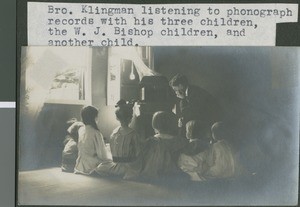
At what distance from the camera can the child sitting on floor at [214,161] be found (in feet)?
2.72

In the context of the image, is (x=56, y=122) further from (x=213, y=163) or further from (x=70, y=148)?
(x=213, y=163)

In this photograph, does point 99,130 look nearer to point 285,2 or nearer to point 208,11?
point 208,11

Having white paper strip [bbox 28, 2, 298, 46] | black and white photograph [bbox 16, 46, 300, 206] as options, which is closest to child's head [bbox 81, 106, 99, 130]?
black and white photograph [bbox 16, 46, 300, 206]

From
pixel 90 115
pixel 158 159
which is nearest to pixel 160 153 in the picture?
pixel 158 159

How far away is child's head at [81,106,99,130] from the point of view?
0.83m

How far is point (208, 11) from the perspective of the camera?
0.84 m

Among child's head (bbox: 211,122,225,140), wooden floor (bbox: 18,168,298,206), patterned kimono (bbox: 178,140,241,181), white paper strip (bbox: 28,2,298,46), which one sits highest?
white paper strip (bbox: 28,2,298,46)

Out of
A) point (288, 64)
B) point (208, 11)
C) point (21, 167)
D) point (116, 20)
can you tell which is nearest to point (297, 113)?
point (288, 64)

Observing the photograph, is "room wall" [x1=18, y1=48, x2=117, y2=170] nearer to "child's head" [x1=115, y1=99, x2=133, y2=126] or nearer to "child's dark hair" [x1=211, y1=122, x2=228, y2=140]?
"child's head" [x1=115, y1=99, x2=133, y2=126]

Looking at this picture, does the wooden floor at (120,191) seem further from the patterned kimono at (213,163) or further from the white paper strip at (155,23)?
the white paper strip at (155,23)

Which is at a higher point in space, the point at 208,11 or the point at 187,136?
the point at 208,11

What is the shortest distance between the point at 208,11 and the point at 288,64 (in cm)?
15

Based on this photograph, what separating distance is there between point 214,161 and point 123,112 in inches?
6.3

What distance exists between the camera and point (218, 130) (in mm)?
828
